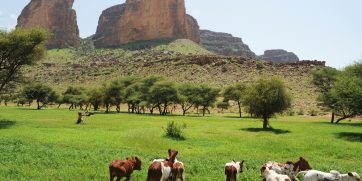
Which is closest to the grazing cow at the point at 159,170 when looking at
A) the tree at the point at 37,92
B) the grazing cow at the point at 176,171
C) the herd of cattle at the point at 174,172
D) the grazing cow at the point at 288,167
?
the herd of cattle at the point at 174,172

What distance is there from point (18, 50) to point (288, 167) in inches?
1725

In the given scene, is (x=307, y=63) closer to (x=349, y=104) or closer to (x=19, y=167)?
(x=349, y=104)

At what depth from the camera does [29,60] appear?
173 ft

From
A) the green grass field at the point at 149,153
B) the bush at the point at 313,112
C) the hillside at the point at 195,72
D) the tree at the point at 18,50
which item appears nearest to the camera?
the green grass field at the point at 149,153

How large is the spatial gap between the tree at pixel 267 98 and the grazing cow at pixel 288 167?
118 feet

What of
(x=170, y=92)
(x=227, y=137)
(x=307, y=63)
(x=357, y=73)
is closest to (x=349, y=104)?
(x=357, y=73)

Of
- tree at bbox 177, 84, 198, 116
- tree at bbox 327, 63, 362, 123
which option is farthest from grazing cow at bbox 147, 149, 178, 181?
tree at bbox 177, 84, 198, 116

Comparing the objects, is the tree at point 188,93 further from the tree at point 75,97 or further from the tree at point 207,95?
the tree at point 75,97

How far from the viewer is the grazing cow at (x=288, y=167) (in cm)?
1614

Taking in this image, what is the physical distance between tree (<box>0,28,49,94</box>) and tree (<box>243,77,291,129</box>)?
30272 millimetres

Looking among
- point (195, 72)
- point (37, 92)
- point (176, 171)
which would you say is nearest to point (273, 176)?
point (176, 171)

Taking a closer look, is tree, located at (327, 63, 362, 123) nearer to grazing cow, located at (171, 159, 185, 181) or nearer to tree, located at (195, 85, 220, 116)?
grazing cow, located at (171, 159, 185, 181)

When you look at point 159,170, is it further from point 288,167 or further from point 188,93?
point 188,93

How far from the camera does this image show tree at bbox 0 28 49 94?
49.7 meters
